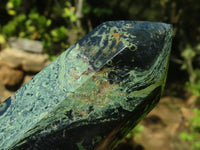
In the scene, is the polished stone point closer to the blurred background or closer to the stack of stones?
the blurred background

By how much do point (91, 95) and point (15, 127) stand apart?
29cm

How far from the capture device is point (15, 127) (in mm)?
761

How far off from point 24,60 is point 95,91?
2.49 meters

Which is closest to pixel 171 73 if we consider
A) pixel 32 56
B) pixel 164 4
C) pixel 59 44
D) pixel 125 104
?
pixel 164 4

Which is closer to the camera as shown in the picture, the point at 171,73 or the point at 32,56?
the point at 32,56

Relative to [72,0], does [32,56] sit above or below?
below

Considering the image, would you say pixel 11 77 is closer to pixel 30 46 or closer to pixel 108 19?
pixel 30 46

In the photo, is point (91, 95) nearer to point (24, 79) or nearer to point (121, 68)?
point (121, 68)

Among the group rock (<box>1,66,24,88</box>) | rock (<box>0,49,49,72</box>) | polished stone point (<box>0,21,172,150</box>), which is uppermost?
polished stone point (<box>0,21,172,150</box>)

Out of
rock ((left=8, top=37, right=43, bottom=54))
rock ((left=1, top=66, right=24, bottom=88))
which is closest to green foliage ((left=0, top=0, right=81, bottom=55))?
rock ((left=8, top=37, right=43, bottom=54))

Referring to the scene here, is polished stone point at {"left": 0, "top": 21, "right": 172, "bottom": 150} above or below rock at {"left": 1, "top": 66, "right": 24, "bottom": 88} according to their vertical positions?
above

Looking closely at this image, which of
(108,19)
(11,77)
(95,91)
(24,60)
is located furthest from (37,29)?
(95,91)

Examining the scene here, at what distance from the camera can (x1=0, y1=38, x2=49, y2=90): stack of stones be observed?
2910mm

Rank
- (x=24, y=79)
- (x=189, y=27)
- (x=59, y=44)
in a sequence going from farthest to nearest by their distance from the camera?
(x=189, y=27), (x=59, y=44), (x=24, y=79)
